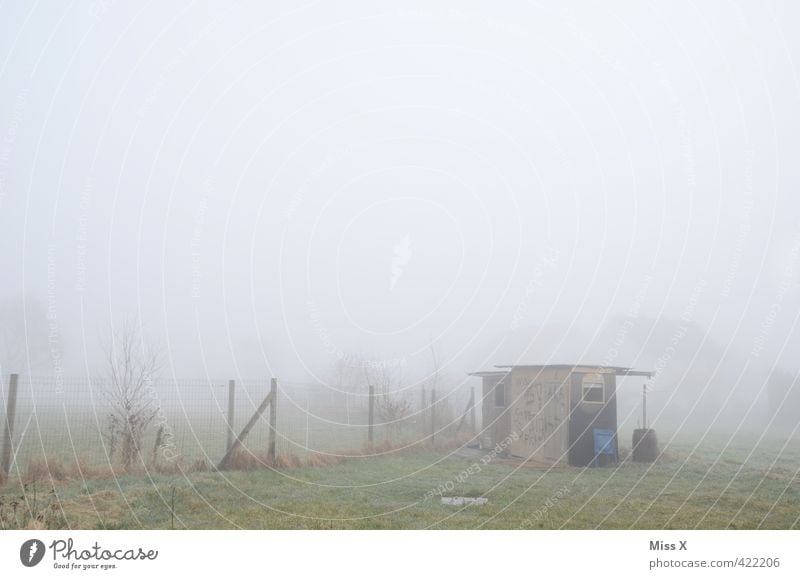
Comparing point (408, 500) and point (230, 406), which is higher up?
point (230, 406)

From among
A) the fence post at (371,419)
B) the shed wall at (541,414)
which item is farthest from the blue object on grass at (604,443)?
the fence post at (371,419)

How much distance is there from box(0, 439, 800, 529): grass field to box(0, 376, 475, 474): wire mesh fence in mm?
664

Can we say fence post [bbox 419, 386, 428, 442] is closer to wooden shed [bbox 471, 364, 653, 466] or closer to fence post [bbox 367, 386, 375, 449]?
fence post [bbox 367, 386, 375, 449]

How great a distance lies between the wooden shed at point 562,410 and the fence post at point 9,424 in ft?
26.8

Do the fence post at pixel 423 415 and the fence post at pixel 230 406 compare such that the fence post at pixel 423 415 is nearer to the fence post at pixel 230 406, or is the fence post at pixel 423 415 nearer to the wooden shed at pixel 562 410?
the wooden shed at pixel 562 410

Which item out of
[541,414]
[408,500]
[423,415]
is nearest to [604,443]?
[541,414]

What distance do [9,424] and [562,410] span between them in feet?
30.5

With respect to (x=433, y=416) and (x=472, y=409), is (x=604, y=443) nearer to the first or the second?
(x=433, y=416)

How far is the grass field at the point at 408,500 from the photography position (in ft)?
25.5

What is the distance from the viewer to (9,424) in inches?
363

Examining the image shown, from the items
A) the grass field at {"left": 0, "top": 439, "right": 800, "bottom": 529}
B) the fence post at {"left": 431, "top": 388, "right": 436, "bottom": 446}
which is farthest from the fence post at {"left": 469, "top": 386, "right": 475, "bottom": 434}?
the grass field at {"left": 0, "top": 439, "right": 800, "bottom": 529}
